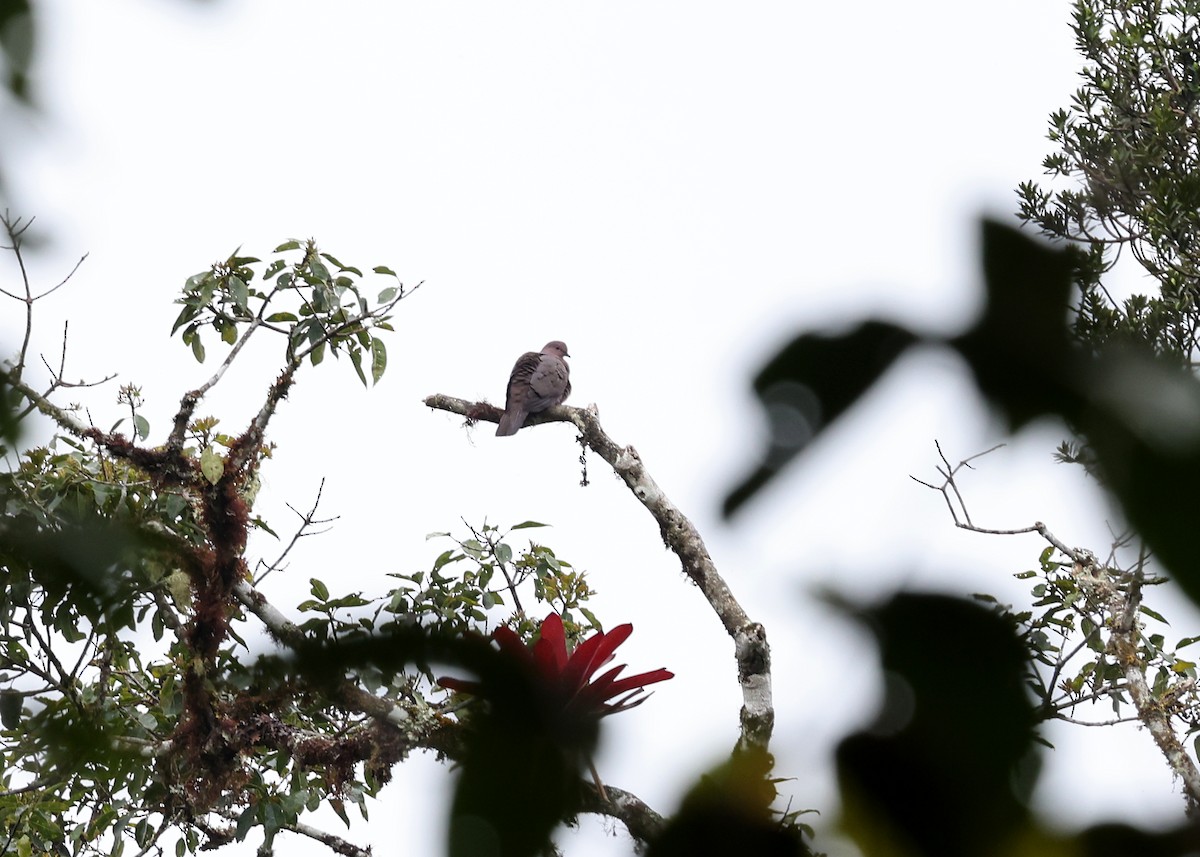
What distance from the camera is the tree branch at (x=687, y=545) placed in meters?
2.10

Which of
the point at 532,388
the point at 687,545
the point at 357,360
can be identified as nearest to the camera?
the point at 357,360

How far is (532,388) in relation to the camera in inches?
245

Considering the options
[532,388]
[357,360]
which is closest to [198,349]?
[357,360]

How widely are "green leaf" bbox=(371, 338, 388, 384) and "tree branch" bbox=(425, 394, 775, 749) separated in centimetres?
94

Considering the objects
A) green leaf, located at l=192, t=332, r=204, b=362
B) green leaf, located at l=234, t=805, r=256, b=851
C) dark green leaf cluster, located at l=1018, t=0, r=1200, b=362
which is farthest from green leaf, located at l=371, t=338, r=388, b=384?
dark green leaf cluster, located at l=1018, t=0, r=1200, b=362

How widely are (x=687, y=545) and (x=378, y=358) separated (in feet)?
4.17

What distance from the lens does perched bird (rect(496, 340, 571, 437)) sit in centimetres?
613

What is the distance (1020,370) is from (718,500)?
0.06 meters

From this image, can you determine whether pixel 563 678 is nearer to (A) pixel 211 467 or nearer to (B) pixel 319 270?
(A) pixel 211 467

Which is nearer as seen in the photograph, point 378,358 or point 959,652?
point 959,652

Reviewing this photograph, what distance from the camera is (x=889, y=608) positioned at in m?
0.21

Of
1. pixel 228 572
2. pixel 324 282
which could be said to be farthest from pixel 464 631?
pixel 324 282

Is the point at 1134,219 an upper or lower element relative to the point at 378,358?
lower

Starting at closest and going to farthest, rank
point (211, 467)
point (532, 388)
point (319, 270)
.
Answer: point (211, 467) → point (319, 270) → point (532, 388)
